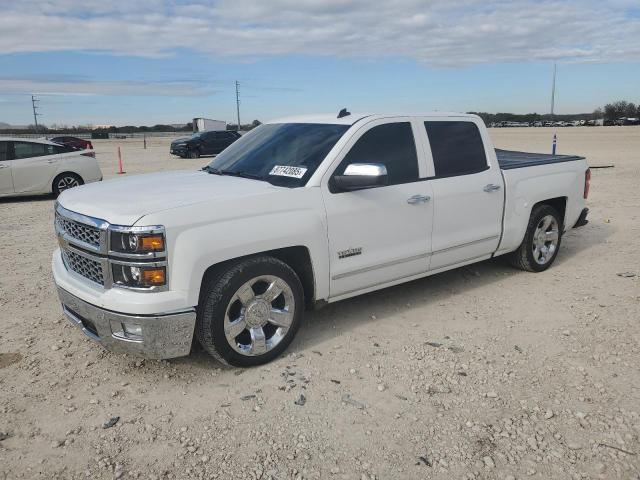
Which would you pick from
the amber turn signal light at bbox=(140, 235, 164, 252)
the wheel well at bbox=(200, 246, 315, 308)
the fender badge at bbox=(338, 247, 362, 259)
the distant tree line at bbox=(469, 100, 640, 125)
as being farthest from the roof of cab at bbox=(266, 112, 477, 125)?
the distant tree line at bbox=(469, 100, 640, 125)

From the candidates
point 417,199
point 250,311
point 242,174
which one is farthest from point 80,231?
point 417,199

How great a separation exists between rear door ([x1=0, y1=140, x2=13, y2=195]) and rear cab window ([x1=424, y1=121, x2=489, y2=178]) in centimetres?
1067

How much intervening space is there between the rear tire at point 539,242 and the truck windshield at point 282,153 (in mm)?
2689

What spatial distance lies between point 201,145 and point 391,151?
24.8m

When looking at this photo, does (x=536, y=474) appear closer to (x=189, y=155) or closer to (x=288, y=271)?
(x=288, y=271)

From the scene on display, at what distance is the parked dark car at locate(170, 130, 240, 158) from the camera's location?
28.0 m

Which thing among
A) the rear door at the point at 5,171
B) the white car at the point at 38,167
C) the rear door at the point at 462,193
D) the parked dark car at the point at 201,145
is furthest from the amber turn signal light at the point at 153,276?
the parked dark car at the point at 201,145

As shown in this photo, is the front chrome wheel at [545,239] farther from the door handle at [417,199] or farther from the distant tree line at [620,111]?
the distant tree line at [620,111]

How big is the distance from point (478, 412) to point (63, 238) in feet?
10.1

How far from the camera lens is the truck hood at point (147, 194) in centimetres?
342

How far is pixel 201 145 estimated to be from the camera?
2809 cm

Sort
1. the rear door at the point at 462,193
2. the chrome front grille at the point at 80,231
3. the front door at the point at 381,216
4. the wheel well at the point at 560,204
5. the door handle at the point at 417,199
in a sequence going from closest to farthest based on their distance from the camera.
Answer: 1. the chrome front grille at the point at 80,231
2. the front door at the point at 381,216
3. the door handle at the point at 417,199
4. the rear door at the point at 462,193
5. the wheel well at the point at 560,204

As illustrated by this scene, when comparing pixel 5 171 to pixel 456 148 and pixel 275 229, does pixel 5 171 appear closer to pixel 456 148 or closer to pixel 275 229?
pixel 275 229

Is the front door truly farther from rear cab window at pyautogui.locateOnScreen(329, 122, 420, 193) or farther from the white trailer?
the white trailer
